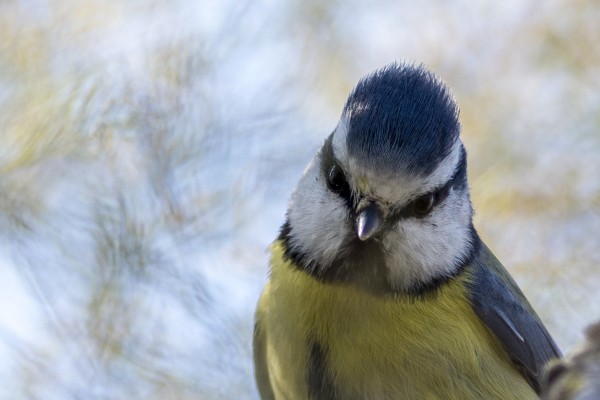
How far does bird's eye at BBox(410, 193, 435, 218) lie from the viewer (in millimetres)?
2279

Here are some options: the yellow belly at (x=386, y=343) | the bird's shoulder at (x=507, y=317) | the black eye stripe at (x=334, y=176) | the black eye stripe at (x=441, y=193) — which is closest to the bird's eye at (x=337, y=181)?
the black eye stripe at (x=334, y=176)

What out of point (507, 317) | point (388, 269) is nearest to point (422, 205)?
point (388, 269)

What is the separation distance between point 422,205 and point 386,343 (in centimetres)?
40

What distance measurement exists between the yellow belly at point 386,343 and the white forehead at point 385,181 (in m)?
0.34

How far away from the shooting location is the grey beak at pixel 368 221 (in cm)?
215

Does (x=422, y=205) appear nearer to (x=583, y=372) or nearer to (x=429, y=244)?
(x=429, y=244)

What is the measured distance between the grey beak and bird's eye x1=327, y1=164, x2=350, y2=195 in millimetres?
99

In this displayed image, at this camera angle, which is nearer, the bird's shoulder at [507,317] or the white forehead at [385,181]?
the white forehead at [385,181]

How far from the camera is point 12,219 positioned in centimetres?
338

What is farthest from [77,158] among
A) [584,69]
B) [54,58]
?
[584,69]

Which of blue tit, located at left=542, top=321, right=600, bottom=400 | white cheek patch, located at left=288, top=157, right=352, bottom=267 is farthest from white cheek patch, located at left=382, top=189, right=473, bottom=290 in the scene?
blue tit, located at left=542, top=321, right=600, bottom=400

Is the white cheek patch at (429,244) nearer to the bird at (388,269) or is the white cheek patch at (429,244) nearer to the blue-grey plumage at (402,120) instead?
the bird at (388,269)

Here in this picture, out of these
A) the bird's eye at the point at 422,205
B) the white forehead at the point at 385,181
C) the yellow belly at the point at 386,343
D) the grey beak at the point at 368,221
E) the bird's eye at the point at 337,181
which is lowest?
the yellow belly at the point at 386,343

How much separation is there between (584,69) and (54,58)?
2.51m
